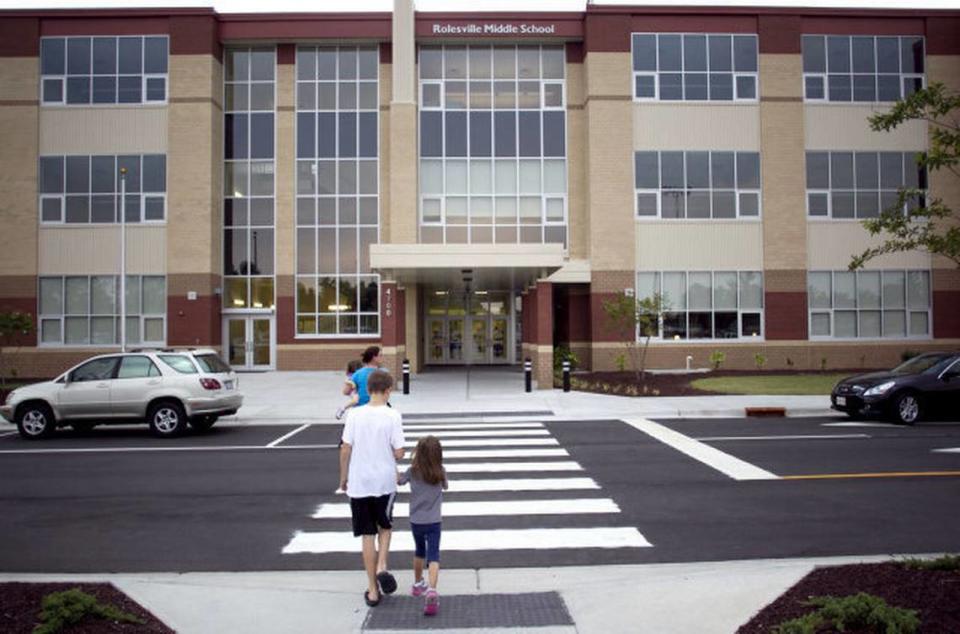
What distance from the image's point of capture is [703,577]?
597cm

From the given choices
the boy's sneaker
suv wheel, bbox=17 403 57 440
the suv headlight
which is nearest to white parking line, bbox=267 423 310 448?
suv wheel, bbox=17 403 57 440

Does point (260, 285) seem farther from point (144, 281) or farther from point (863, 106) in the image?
point (863, 106)

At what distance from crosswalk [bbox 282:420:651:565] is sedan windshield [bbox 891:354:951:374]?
8634 mm

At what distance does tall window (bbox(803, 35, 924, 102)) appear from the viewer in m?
29.5

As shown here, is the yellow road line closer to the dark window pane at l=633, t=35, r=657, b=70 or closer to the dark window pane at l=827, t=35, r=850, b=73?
the dark window pane at l=633, t=35, r=657, b=70

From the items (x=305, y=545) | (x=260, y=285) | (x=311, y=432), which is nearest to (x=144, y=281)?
(x=260, y=285)

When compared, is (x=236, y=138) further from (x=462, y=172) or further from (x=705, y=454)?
(x=705, y=454)

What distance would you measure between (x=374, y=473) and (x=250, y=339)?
2705 cm

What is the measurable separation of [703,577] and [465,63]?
28.0 m

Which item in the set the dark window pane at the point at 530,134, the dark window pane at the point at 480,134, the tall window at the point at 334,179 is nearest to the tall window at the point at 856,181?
the dark window pane at the point at 530,134

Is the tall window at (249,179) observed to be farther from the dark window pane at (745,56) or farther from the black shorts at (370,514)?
the black shorts at (370,514)

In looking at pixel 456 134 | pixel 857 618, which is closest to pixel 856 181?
pixel 456 134

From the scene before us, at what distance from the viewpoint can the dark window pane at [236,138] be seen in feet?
102

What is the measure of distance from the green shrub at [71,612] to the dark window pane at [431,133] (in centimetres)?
2702
